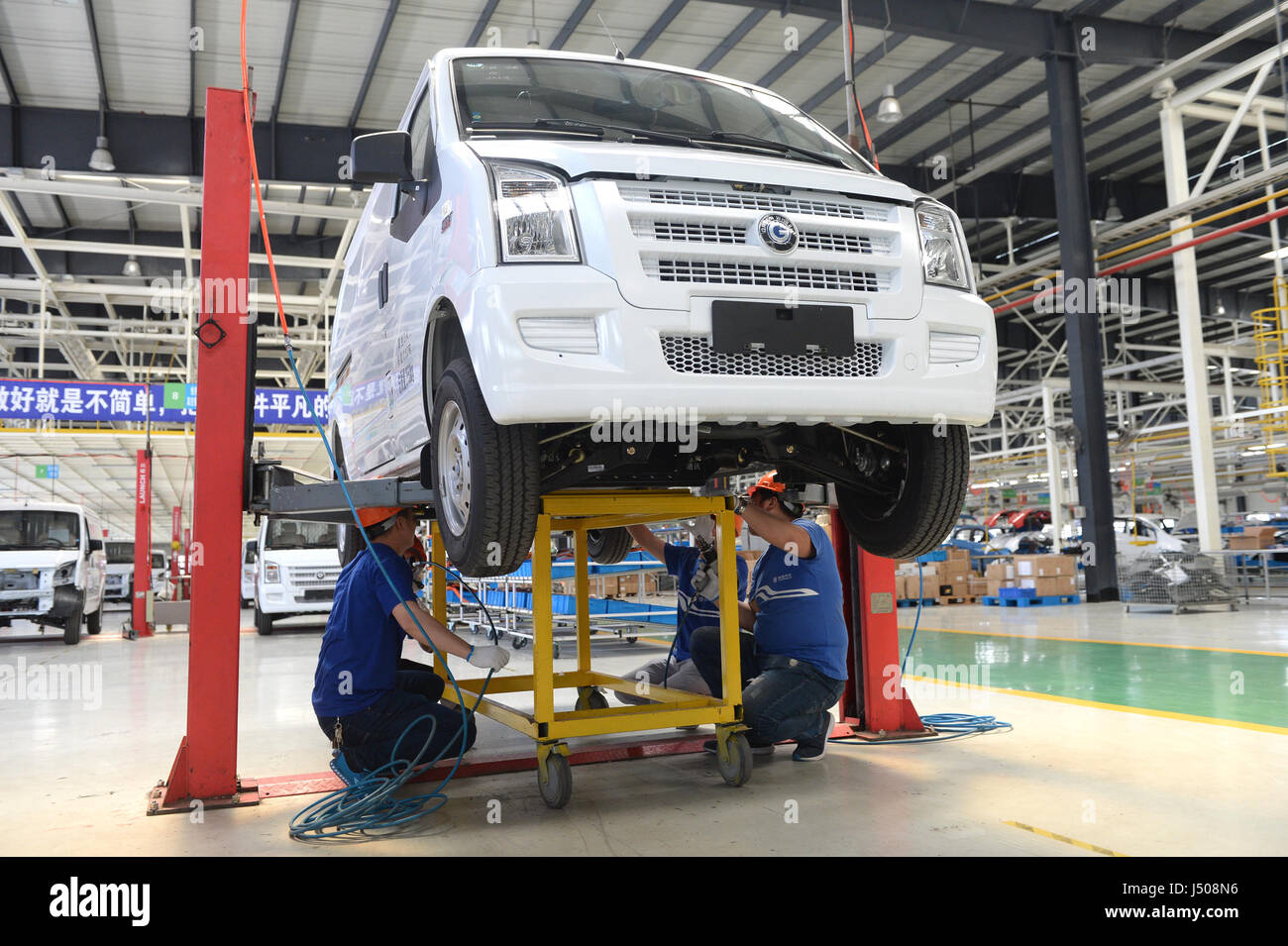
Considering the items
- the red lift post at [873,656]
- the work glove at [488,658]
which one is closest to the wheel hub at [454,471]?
the work glove at [488,658]

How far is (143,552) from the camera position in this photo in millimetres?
13133

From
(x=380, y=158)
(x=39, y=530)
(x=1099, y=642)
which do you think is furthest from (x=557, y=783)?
(x=39, y=530)

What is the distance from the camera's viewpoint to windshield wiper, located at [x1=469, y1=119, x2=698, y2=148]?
9.41 ft

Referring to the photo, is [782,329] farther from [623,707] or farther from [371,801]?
[371,801]

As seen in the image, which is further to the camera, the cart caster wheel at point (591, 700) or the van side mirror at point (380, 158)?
the cart caster wheel at point (591, 700)

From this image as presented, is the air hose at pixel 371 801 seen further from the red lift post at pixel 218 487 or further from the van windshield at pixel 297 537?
the van windshield at pixel 297 537

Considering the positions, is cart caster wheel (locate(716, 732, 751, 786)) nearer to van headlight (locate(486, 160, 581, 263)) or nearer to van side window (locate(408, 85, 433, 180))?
van headlight (locate(486, 160, 581, 263))

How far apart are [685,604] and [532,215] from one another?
2.81 metres

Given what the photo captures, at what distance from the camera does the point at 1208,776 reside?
133 inches

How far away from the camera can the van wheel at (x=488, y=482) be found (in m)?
2.50

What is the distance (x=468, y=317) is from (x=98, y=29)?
999cm

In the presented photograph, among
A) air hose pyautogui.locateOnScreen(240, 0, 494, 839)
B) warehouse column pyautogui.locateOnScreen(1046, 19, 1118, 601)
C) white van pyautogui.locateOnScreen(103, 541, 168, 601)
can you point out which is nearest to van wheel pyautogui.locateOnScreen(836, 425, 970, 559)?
air hose pyautogui.locateOnScreen(240, 0, 494, 839)

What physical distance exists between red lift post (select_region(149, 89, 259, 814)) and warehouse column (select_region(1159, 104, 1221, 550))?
11255 millimetres

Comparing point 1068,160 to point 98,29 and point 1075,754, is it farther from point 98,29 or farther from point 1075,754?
point 98,29
